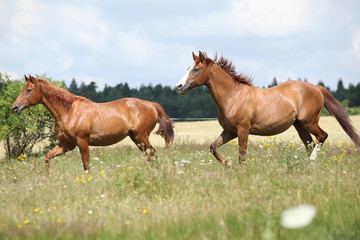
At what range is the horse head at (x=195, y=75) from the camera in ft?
24.0

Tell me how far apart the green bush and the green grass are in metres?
6.92

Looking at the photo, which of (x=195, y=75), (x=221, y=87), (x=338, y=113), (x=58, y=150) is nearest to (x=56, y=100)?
(x=58, y=150)

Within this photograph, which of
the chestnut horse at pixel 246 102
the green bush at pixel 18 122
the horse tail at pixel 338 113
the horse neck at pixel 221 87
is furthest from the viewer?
the green bush at pixel 18 122

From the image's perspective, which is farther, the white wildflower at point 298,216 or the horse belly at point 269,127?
the horse belly at point 269,127

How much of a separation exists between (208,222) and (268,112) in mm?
4103

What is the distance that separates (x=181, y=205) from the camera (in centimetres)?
458

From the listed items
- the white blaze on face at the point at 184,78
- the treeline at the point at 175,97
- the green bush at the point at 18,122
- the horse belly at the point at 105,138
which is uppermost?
the white blaze on face at the point at 184,78

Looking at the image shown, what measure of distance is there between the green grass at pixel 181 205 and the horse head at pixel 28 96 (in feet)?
6.72

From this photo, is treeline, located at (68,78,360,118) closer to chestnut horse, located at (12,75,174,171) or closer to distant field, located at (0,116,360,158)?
distant field, located at (0,116,360,158)

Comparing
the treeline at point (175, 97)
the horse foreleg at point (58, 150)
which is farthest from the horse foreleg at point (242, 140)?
the treeline at point (175, 97)

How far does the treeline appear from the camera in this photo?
45.0m

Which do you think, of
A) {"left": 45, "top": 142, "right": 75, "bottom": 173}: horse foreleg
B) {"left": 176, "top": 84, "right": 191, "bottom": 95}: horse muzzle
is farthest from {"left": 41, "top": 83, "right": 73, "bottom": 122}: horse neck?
{"left": 176, "top": 84, "right": 191, "bottom": 95}: horse muzzle

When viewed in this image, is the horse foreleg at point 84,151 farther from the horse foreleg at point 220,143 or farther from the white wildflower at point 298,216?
the white wildflower at point 298,216

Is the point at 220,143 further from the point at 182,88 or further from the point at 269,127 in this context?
the point at 182,88
